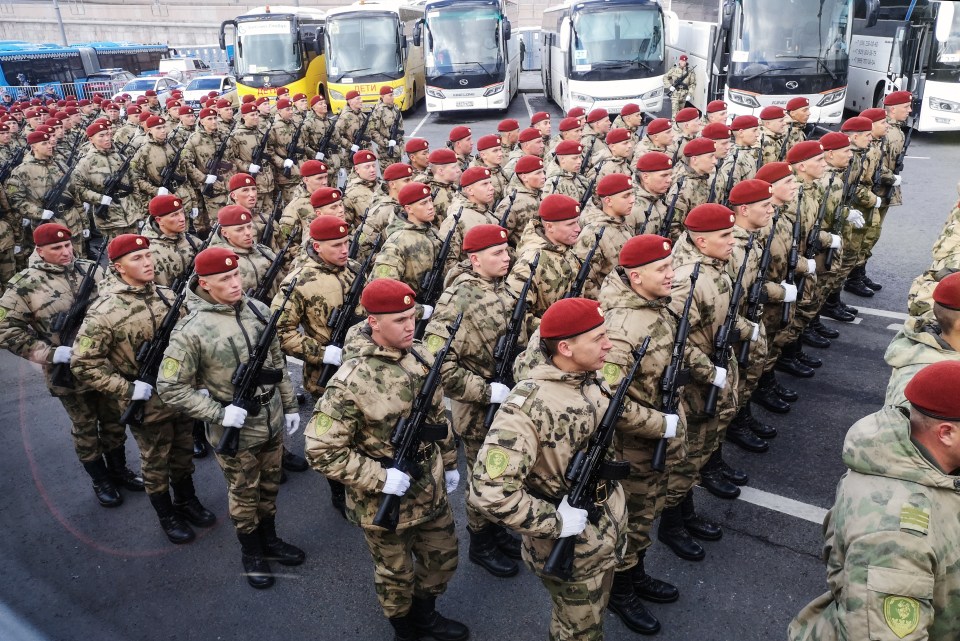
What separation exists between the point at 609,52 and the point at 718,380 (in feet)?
50.1

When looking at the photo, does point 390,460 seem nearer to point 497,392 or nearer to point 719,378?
point 497,392

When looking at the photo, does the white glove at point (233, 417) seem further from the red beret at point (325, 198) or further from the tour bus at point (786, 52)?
the tour bus at point (786, 52)

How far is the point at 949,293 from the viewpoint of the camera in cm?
324

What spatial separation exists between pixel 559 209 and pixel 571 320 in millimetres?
2300

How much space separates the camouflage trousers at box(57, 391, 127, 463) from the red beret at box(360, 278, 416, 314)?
3.14 meters

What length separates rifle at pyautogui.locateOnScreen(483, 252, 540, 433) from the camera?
452 centimetres

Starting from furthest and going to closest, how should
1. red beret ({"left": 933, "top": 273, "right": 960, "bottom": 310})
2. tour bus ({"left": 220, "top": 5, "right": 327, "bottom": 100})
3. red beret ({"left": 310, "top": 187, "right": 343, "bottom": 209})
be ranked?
1. tour bus ({"left": 220, "top": 5, "right": 327, "bottom": 100})
2. red beret ({"left": 310, "top": 187, "right": 343, "bottom": 209})
3. red beret ({"left": 933, "top": 273, "right": 960, "bottom": 310})

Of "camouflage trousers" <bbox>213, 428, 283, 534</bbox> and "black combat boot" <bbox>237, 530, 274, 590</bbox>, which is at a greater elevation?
"camouflage trousers" <bbox>213, 428, 283, 534</bbox>

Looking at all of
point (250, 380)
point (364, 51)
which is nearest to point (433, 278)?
point (250, 380)

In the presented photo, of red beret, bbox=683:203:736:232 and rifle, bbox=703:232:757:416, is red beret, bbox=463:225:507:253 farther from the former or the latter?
rifle, bbox=703:232:757:416

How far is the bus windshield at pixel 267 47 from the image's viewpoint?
20.8 metres

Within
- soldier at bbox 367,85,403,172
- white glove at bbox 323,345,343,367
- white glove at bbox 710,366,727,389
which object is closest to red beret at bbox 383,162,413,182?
white glove at bbox 323,345,343,367

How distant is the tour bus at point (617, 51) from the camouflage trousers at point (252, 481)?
15.0 m

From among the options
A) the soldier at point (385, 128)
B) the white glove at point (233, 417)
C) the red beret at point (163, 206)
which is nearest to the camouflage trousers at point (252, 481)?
the white glove at point (233, 417)
